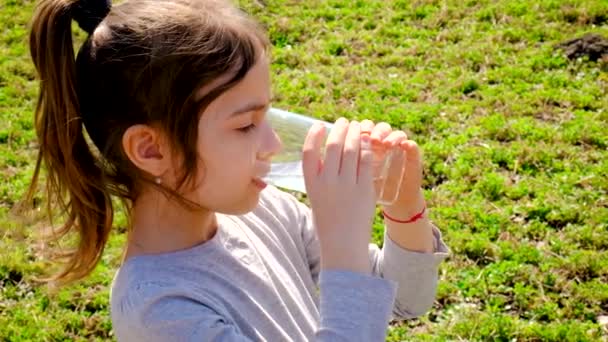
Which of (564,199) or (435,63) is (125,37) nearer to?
(564,199)

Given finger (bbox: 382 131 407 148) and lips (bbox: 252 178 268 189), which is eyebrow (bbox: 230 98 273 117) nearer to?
lips (bbox: 252 178 268 189)

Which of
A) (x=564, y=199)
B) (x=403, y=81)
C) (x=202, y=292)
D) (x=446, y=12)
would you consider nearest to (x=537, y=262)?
(x=564, y=199)

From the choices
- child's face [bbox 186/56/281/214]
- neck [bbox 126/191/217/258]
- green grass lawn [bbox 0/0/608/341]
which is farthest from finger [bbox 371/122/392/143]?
green grass lawn [bbox 0/0/608/341]

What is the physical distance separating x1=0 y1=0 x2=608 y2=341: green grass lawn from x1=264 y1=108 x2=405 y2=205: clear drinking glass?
1.97 meters

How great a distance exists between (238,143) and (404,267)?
1.99 ft

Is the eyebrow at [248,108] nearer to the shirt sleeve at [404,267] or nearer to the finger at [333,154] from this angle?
the finger at [333,154]

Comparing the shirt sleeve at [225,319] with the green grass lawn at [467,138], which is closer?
the shirt sleeve at [225,319]

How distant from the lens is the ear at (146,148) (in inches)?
80.8

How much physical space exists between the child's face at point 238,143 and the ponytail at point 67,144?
0.29m

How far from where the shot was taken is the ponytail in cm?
202

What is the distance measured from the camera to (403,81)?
6535 mm

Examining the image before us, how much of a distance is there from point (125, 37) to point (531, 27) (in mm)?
5576

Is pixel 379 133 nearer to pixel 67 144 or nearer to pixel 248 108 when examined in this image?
pixel 248 108

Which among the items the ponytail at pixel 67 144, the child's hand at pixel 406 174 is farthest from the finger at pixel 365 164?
the ponytail at pixel 67 144
